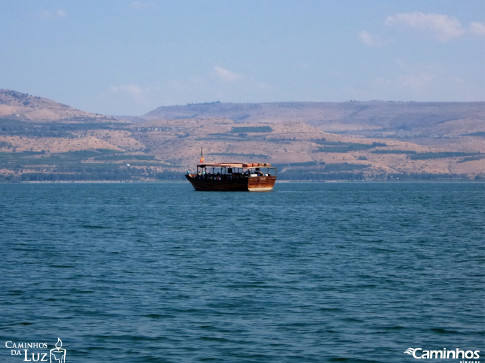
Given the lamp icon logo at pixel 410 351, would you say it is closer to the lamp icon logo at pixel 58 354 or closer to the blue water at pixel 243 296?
the blue water at pixel 243 296

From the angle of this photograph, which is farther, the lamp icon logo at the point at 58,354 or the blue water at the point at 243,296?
the blue water at the point at 243,296

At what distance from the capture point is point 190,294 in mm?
38406

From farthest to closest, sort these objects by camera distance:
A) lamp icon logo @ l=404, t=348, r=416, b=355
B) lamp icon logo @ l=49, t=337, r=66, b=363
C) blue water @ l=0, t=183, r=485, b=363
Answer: blue water @ l=0, t=183, r=485, b=363, lamp icon logo @ l=404, t=348, r=416, b=355, lamp icon logo @ l=49, t=337, r=66, b=363

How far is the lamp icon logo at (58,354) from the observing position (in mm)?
26922

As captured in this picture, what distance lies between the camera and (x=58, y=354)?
27516 mm

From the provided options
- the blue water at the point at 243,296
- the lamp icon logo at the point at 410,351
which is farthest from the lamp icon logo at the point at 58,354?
the lamp icon logo at the point at 410,351

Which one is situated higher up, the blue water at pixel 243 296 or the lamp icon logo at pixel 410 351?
the lamp icon logo at pixel 410 351

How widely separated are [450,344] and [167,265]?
23.9 metres

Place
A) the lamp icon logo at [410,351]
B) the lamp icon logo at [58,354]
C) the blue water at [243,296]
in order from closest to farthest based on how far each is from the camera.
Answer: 1. the lamp icon logo at [58,354]
2. the lamp icon logo at [410,351]
3. the blue water at [243,296]

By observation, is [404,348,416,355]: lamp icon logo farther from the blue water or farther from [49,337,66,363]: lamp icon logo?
[49,337,66,363]: lamp icon logo

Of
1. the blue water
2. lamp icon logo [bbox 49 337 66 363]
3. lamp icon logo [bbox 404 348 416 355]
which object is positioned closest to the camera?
lamp icon logo [bbox 49 337 66 363]

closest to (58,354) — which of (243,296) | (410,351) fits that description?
(243,296)

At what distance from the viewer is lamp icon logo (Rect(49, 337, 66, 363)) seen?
26922 mm

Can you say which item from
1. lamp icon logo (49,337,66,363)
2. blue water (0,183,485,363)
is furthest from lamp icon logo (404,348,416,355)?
lamp icon logo (49,337,66,363)
